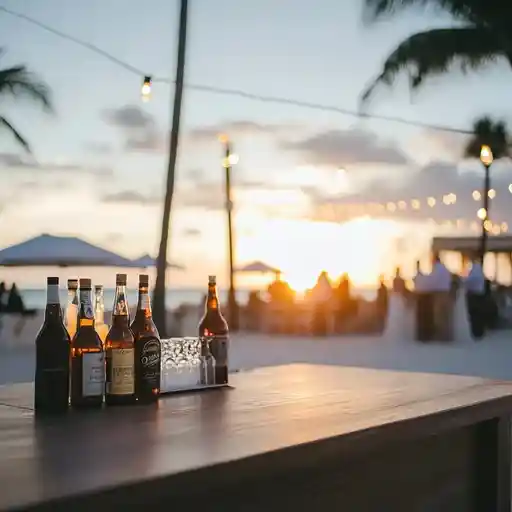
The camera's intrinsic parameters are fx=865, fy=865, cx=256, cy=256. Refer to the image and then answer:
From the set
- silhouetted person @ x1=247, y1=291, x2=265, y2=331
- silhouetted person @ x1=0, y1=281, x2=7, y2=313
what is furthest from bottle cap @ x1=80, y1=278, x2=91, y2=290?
silhouetted person @ x1=247, y1=291, x2=265, y2=331

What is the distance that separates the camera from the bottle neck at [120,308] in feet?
5.88

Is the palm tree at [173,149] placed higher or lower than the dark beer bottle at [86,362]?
higher

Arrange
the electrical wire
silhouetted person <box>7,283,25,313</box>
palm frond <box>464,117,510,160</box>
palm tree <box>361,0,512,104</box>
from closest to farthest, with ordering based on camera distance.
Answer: the electrical wire
palm tree <box>361,0,512,104</box>
silhouetted person <box>7,283,25,313</box>
palm frond <box>464,117,510,160</box>

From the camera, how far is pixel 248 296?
490 inches

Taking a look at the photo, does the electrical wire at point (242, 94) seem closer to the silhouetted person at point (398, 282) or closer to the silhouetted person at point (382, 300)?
the silhouetted person at point (382, 300)

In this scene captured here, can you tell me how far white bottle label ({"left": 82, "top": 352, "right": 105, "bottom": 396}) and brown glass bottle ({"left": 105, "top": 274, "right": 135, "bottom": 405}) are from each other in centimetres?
3

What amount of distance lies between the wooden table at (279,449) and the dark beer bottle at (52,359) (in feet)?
0.18

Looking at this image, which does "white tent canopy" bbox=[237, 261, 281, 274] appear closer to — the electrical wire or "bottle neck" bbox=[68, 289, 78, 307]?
the electrical wire

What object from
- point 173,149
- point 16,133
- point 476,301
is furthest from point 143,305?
point 16,133

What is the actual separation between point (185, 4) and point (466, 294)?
4.50 meters

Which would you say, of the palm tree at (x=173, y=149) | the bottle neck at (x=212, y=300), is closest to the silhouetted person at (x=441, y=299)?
the palm tree at (x=173, y=149)

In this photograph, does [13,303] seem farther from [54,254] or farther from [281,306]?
[281,306]

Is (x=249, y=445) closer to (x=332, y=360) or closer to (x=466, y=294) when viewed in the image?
(x=332, y=360)

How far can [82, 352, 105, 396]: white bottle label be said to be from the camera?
67.6 inches
